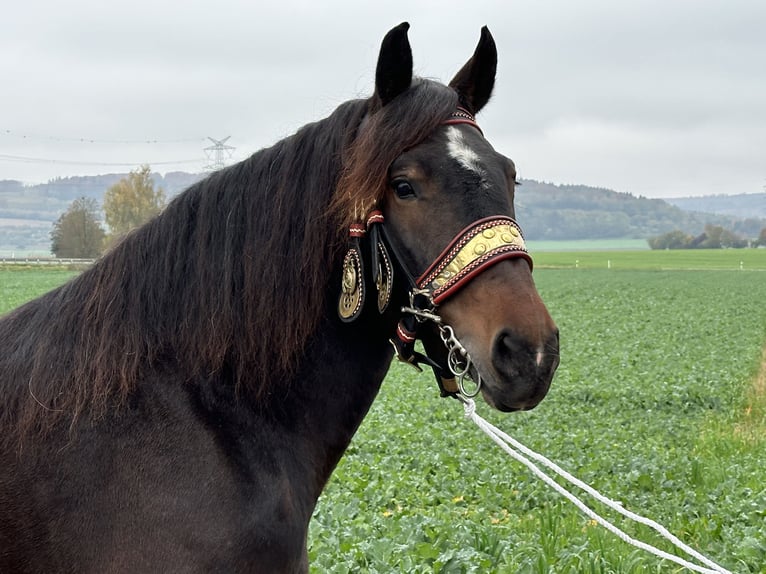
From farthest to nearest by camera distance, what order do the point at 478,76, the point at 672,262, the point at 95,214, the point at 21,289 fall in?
the point at 672,262 → the point at 95,214 → the point at 21,289 → the point at 478,76

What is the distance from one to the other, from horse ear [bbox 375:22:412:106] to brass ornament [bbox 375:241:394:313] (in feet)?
1.84

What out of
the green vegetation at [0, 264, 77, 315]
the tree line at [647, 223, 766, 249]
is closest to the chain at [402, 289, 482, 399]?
the green vegetation at [0, 264, 77, 315]

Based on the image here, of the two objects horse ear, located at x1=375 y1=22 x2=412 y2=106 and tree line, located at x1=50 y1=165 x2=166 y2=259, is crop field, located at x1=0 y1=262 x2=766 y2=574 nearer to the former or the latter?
horse ear, located at x1=375 y1=22 x2=412 y2=106

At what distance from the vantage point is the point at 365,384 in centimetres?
283

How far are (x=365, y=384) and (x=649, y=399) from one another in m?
12.8

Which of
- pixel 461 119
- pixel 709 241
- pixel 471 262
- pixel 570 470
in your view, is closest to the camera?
pixel 471 262

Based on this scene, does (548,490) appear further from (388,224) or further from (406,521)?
(388,224)

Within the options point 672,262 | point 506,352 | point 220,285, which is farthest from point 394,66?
point 672,262

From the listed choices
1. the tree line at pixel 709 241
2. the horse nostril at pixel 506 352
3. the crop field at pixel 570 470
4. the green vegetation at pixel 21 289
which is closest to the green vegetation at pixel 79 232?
the green vegetation at pixel 21 289

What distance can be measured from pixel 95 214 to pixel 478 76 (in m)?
66.0

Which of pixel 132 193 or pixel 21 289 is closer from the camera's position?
pixel 21 289

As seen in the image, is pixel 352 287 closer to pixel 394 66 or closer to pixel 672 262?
pixel 394 66

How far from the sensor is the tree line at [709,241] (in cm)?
14012

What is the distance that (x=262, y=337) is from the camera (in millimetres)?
2643
